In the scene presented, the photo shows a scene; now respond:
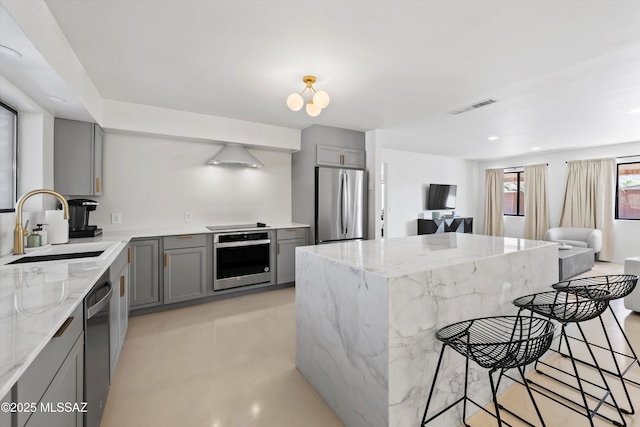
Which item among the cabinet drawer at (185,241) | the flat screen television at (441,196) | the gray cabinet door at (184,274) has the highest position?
the flat screen television at (441,196)

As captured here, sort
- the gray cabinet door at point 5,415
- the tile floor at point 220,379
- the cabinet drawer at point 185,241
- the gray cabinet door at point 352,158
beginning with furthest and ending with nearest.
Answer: the gray cabinet door at point 352,158 < the cabinet drawer at point 185,241 < the tile floor at point 220,379 < the gray cabinet door at point 5,415

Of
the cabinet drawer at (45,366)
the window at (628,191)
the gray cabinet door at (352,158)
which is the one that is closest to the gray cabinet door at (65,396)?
the cabinet drawer at (45,366)

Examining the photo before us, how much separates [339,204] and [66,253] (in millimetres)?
3055

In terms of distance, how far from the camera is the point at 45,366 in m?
0.86

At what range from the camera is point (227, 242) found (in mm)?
3648

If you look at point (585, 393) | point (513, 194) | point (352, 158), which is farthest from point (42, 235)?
point (513, 194)

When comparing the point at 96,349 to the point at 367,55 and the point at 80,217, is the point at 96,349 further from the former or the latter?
the point at 367,55

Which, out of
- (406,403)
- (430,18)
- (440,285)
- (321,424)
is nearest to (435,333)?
(440,285)

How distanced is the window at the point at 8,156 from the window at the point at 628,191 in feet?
30.0

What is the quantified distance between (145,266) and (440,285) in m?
3.07

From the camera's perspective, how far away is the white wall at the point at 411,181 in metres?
6.39

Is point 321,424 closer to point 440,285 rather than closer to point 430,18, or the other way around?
point 440,285

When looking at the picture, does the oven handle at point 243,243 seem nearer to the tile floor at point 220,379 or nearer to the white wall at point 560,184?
the tile floor at point 220,379

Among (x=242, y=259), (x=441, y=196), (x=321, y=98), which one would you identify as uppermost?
(x=321, y=98)
